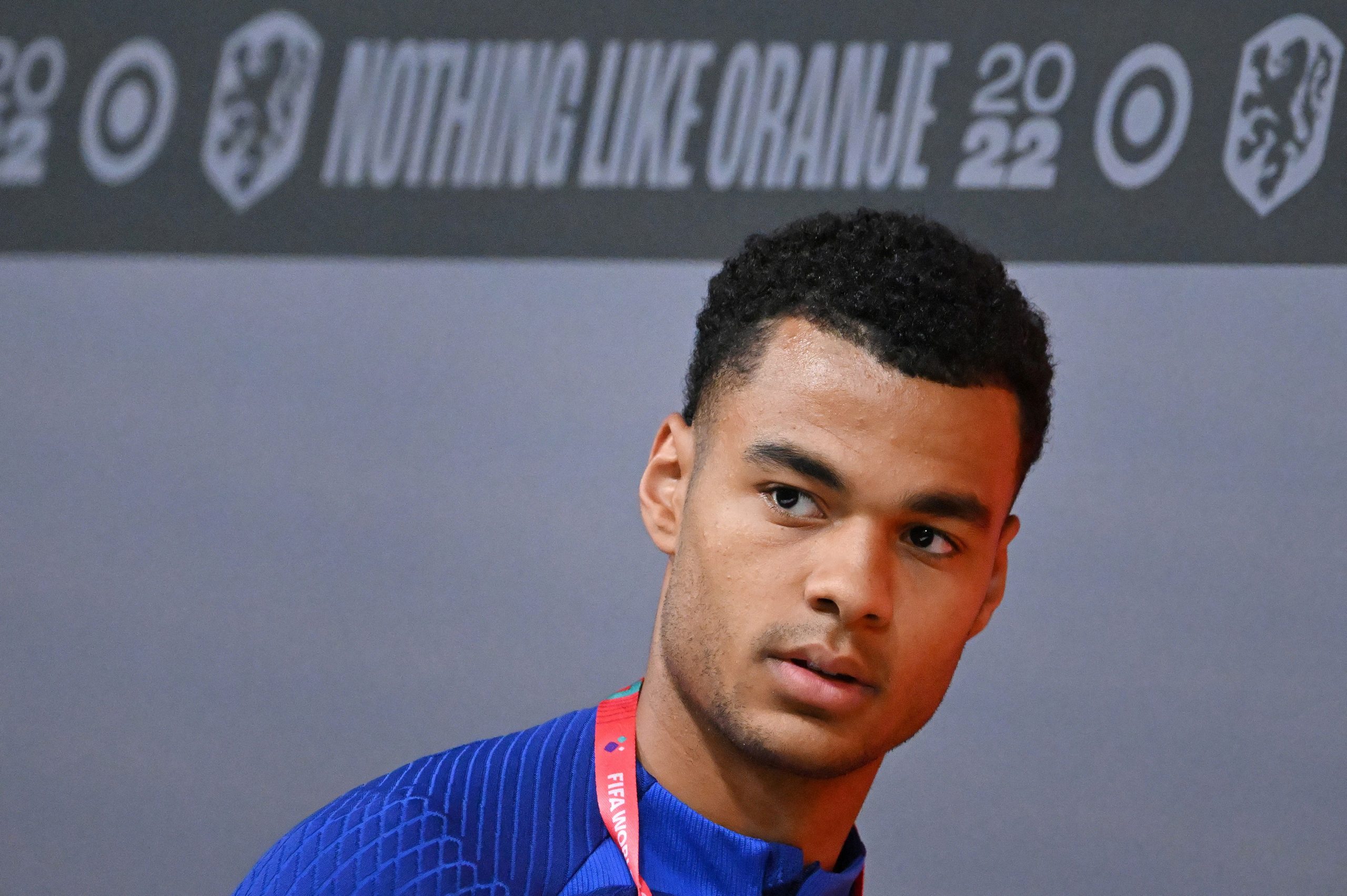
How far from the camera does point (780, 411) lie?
1096 mm

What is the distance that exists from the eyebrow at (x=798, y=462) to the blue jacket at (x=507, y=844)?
27 centimetres

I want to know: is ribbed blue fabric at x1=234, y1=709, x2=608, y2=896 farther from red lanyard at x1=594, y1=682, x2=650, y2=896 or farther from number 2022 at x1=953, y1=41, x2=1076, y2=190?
number 2022 at x1=953, y1=41, x2=1076, y2=190

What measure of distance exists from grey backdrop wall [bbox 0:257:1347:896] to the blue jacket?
0.71m

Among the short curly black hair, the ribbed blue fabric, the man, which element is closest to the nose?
the man

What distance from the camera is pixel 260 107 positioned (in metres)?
2.08

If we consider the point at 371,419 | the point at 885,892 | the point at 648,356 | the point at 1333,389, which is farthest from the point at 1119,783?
the point at 371,419

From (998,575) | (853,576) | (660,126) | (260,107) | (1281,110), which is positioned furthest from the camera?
(260,107)

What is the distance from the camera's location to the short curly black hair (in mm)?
1094

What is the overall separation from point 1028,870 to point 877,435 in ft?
2.96

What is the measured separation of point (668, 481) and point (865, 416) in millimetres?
220

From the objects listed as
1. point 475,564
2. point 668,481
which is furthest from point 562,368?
point 668,481

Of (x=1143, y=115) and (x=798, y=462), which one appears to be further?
(x=1143, y=115)

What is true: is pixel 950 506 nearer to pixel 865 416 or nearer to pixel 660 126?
pixel 865 416

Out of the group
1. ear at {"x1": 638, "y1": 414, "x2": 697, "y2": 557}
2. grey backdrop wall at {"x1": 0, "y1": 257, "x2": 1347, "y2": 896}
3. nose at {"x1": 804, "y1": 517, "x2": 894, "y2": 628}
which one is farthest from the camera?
grey backdrop wall at {"x1": 0, "y1": 257, "x2": 1347, "y2": 896}
